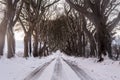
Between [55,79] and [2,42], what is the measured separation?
11.4m

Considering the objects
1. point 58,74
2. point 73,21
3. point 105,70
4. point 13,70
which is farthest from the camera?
point 73,21

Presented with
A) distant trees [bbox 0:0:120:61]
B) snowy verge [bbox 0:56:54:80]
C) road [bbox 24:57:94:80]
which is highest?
distant trees [bbox 0:0:120:61]

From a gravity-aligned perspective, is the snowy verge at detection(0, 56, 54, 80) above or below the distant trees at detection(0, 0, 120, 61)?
below

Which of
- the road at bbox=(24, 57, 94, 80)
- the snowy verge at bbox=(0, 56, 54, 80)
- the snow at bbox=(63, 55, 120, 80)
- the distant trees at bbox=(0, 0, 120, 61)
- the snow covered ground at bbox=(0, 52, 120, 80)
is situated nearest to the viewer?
the snowy verge at bbox=(0, 56, 54, 80)

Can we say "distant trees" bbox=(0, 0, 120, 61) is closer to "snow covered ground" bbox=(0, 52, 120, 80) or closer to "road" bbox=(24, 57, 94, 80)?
"snow covered ground" bbox=(0, 52, 120, 80)

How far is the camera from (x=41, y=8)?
3997 centimetres

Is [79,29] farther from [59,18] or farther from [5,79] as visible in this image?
[5,79]

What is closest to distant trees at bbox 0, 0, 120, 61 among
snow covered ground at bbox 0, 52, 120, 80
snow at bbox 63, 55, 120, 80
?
snow covered ground at bbox 0, 52, 120, 80

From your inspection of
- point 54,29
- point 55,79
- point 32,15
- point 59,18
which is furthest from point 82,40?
point 55,79

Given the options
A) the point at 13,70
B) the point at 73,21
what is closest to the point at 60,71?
the point at 13,70

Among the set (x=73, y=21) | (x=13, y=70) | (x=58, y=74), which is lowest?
(x=58, y=74)

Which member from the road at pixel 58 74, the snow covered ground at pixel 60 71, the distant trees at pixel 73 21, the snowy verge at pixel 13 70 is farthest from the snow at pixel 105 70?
the snowy verge at pixel 13 70

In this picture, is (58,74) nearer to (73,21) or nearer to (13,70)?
(13,70)

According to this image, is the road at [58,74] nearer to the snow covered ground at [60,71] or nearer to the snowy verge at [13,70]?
the snow covered ground at [60,71]
